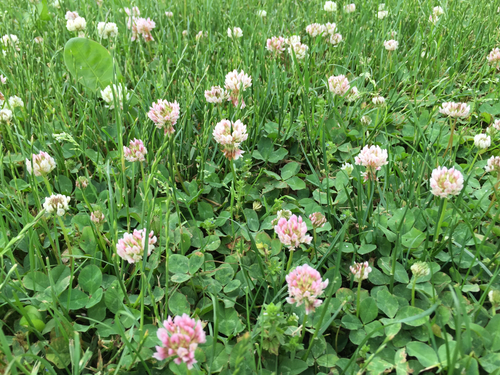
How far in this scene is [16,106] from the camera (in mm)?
1796

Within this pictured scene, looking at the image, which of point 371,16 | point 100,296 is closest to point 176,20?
point 371,16

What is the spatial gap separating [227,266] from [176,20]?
2.37m

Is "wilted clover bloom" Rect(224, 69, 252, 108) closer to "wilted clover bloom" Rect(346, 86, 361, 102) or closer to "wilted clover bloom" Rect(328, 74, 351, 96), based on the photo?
"wilted clover bloom" Rect(328, 74, 351, 96)

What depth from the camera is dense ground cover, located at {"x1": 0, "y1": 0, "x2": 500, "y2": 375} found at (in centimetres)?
102

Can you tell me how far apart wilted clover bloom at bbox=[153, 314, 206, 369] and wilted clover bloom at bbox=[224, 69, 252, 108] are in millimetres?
1158

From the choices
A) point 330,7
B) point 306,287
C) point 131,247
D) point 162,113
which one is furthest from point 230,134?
point 330,7

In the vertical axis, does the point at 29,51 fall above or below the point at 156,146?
above

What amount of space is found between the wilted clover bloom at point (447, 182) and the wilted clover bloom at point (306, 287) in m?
0.44

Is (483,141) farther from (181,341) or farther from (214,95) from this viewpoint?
(181,341)

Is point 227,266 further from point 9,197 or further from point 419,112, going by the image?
point 419,112

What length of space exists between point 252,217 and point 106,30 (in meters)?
1.59

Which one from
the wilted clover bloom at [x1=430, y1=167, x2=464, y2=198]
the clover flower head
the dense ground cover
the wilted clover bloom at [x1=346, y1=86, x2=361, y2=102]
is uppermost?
the wilted clover bloom at [x1=430, y1=167, x2=464, y2=198]

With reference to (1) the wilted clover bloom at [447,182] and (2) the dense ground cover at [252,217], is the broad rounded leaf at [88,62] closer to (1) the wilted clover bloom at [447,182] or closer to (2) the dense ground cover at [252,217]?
(2) the dense ground cover at [252,217]

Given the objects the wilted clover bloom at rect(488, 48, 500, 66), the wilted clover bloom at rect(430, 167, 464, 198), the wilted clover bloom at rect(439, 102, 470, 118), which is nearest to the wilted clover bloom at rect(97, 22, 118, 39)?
the wilted clover bloom at rect(439, 102, 470, 118)
